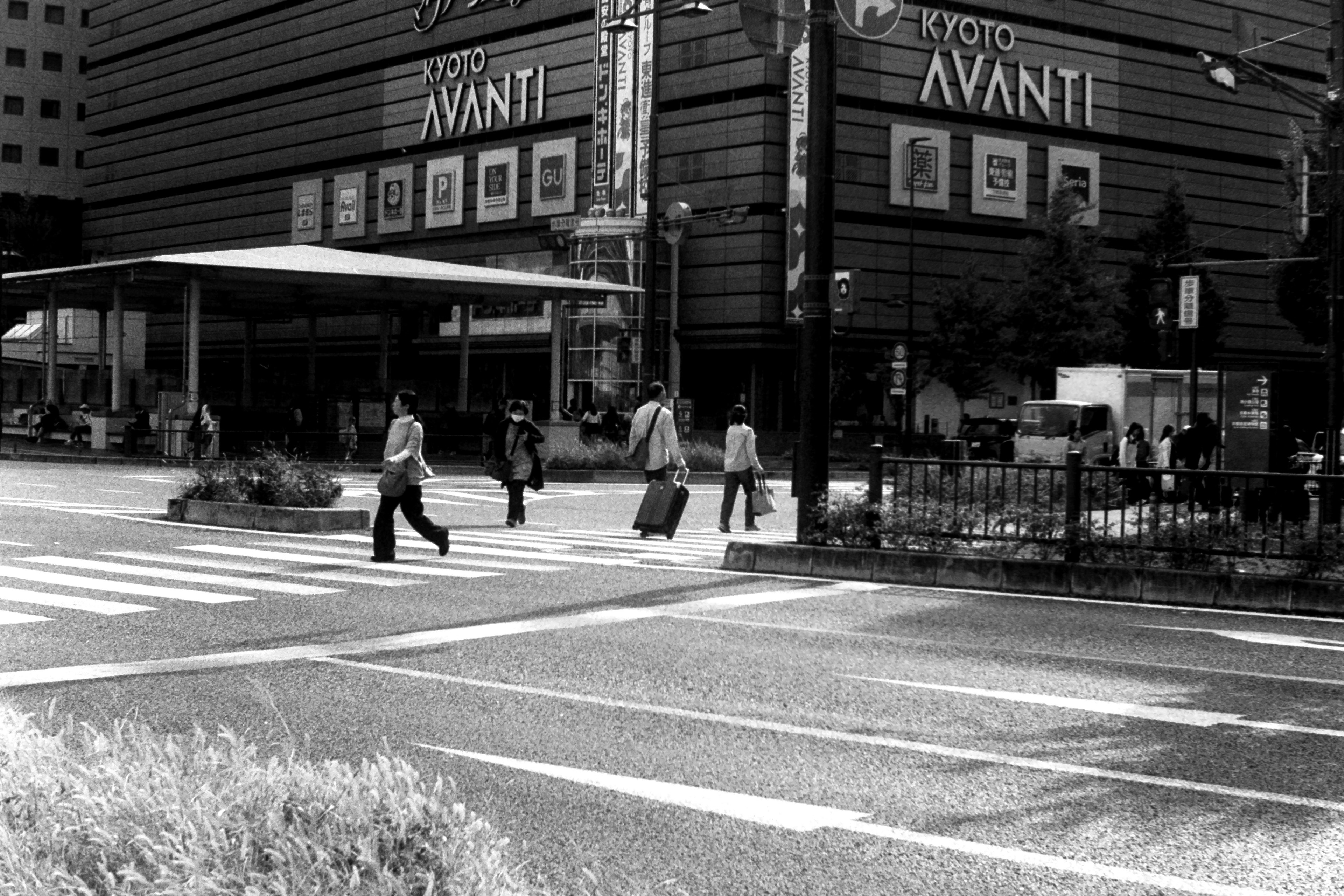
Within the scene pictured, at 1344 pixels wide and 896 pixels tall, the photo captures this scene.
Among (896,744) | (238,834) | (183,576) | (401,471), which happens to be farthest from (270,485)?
(238,834)

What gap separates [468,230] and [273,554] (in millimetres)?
59161

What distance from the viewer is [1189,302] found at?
111ft

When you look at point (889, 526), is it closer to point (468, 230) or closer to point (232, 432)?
point (232, 432)

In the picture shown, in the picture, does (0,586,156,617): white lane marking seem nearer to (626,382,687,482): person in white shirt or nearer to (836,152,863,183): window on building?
(626,382,687,482): person in white shirt

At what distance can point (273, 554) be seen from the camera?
17.0m

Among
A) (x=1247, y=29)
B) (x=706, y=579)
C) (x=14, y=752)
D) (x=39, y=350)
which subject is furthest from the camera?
(x=39, y=350)

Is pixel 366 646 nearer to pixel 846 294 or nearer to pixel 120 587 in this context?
pixel 120 587

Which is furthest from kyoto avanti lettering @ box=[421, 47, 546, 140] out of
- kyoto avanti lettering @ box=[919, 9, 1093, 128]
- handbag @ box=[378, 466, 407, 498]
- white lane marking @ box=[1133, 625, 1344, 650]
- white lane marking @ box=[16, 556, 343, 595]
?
white lane marking @ box=[1133, 625, 1344, 650]

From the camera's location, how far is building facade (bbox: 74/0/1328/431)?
62344 millimetres

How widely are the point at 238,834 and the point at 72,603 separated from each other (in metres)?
9.46

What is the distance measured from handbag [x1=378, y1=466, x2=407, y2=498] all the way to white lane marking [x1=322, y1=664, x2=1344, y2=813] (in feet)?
20.9

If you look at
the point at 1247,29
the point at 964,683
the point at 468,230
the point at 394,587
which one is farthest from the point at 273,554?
the point at 468,230

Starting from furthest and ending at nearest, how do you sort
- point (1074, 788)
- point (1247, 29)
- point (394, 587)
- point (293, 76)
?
1. point (293, 76)
2. point (1247, 29)
3. point (394, 587)
4. point (1074, 788)

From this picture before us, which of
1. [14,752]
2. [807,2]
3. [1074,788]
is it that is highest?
[807,2]
